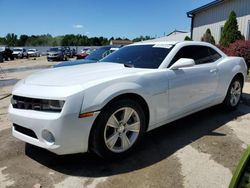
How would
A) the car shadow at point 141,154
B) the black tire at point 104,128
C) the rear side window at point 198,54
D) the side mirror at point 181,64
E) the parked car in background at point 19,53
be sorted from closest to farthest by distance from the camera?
1. the black tire at point 104,128
2. the car shadow at point 141,154
3. the side mirror at point 181,64
4. the rear side window at point 198,54
5. the parked car in background at point 19,53

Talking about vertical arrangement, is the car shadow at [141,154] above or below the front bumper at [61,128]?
below

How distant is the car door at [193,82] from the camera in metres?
3.97

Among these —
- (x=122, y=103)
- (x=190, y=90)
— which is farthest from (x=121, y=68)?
(x=190, y=90)

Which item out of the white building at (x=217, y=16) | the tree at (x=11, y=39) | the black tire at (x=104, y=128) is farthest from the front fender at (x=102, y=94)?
the tree at (x=11, y=39)

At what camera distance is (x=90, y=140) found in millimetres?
3107

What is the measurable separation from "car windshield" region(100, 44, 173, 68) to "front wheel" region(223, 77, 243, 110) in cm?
193

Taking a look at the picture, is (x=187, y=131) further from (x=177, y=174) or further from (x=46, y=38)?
(x=46, y=38)

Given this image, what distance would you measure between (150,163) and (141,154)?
0.91ft

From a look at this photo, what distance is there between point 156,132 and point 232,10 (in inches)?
494

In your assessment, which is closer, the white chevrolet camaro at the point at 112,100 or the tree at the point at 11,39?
the white chevrolet camaro at the point at 112,100

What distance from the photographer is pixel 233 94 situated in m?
5.55

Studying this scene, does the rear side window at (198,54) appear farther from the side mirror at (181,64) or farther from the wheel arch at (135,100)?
the wheel arch at (135,100)

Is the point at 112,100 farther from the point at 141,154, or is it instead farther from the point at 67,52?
the point at 67,52

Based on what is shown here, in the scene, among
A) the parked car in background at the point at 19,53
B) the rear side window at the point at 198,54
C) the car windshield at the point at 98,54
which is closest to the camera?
the rear side window at the point at 198,54
